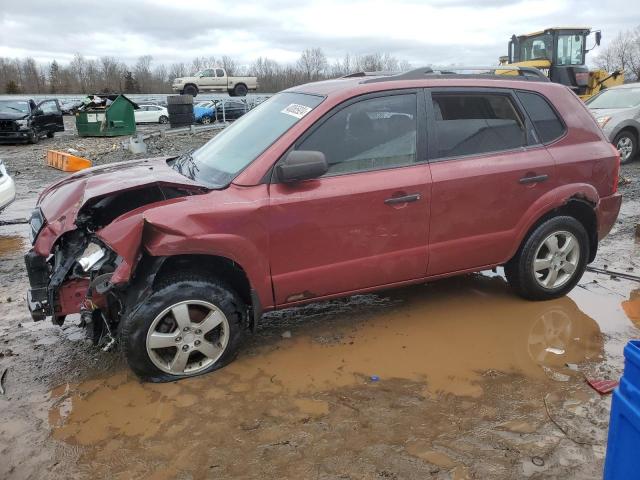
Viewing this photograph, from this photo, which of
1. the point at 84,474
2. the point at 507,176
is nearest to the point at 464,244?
the point at 507,176

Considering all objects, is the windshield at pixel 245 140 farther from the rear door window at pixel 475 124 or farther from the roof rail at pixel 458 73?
the rear door window at pixel 475 124

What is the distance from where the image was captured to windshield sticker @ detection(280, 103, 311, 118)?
3.65 metres

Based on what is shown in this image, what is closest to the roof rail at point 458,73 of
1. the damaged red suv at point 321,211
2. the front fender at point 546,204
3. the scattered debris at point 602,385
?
the damaged red suv at point 321,211

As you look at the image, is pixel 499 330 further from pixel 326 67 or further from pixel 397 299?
pixel 326 67

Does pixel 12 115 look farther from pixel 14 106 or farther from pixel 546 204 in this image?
pixel 546 204

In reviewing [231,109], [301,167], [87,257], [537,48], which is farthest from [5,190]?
[231,109]

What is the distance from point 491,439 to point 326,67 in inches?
3113

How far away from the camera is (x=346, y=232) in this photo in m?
3.57

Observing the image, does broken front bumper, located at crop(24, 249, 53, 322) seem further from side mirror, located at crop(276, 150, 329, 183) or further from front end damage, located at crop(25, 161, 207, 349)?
side mirror, located at crop(276, 150, 329, 183)

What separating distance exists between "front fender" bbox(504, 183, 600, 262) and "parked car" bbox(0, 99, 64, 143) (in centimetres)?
1999

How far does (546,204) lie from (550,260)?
529 millimetres

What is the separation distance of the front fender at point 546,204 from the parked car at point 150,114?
29.9 m

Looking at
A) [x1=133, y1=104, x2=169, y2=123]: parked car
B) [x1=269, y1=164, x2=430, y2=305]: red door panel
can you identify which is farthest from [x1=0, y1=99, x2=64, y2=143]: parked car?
[x1=269, y1=164, x2=430, y2=305]: red door panel

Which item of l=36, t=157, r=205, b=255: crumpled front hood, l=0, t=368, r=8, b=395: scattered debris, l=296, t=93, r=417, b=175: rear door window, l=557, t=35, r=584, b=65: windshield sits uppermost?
l=557, t=35, r=584, b=65: windshield
